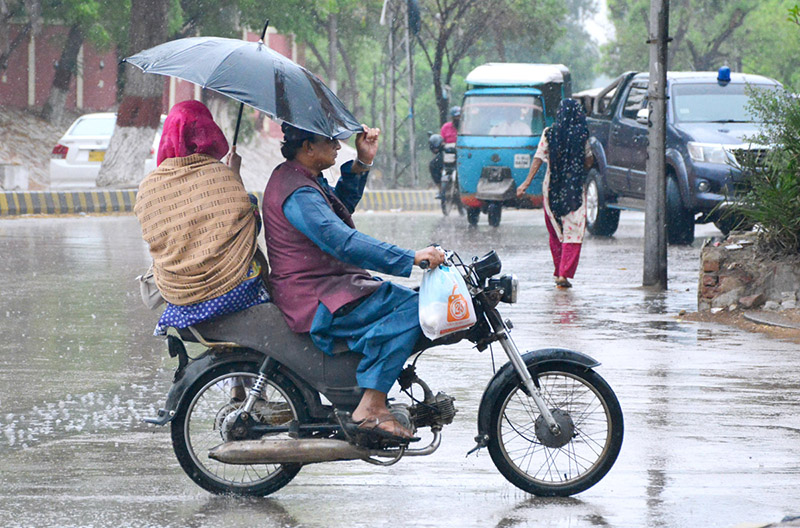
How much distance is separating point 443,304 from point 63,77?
1394 inches

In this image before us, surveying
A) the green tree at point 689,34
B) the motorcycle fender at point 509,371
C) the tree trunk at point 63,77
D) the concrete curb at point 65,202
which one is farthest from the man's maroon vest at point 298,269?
the green tree at point 689,34

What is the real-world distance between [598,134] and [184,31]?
66.7ft

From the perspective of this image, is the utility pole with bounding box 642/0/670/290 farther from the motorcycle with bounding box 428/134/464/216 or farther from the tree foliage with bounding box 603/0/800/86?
the tree foliage with bounding box 603/0/800/86

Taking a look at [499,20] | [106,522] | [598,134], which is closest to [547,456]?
[106,522]

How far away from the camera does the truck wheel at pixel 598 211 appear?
21.2 m

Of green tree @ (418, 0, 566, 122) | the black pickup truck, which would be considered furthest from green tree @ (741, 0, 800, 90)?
the black pickup truck

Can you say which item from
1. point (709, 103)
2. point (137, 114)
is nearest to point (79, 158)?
point (137, 114)

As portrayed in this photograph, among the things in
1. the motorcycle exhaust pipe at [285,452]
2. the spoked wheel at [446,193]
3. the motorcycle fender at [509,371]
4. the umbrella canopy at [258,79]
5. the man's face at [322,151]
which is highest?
the umbrella canopy at [258,79]

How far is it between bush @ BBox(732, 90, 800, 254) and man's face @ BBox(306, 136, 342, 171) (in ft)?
20.7

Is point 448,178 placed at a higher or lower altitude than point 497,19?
lower

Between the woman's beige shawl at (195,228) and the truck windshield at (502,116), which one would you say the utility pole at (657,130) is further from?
the truck windshield at (502,116)

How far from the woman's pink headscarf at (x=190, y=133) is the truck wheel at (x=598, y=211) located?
15.6 meters

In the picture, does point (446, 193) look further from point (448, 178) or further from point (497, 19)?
point (497, 19)

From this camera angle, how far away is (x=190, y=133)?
19.0 feet
